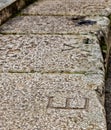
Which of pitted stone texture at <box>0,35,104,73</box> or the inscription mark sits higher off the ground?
the inscription mark

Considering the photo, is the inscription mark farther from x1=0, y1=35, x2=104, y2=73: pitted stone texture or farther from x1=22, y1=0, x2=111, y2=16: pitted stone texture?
x1=22, y1=0, x2=111, y2=16: pitted stone texture

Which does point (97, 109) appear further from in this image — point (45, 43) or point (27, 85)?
point (45, 43)

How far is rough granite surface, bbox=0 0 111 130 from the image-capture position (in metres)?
1.67

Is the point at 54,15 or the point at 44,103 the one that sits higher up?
the point at 44,103

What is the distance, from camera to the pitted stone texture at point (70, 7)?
3.09 metres

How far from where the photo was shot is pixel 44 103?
1777mm

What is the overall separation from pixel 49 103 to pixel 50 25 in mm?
1115

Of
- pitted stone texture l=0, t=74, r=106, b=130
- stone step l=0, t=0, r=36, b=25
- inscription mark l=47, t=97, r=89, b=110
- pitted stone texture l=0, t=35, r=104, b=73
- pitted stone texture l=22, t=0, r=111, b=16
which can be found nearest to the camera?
pitted stone texture l=0, t=74, r=106, b=130

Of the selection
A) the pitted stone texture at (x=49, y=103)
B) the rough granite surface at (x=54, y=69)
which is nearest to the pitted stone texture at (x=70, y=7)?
the rough granite surface at (x=54, y=69)

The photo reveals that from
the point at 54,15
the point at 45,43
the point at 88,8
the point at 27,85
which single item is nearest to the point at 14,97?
the point at 27,85

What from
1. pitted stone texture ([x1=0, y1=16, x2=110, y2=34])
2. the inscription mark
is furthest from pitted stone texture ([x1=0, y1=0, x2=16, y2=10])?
the inscription mark

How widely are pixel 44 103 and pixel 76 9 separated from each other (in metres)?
1.55

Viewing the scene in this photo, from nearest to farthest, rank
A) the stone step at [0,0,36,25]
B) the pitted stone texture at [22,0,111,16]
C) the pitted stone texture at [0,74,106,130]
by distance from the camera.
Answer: the pitted stone texture at [0,74,106,130], the stone step at [0,0,36,25], the pitted stone texture at [22,0,111,16]

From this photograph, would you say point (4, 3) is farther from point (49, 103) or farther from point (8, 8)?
point (49, 103)
